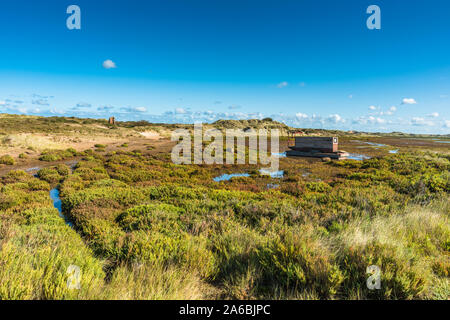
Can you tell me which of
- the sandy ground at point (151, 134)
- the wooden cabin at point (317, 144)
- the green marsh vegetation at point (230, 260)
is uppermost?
the sandy ground at point (151, 134)

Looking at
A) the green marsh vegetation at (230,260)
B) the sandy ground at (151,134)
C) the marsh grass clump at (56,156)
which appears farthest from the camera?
the sandy ground at (151,134)

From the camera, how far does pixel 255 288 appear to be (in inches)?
126

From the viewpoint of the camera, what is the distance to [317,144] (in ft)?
97.7

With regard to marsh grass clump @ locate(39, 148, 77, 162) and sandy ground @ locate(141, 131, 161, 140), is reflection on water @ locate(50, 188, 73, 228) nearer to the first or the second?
marsh grass clump @ locate(39, 148, 77, 162)

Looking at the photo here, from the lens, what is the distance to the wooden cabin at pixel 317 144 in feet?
93.5

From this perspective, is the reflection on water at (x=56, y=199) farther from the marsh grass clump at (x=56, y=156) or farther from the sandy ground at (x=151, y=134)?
the sandy ground at (x=151, y=134)

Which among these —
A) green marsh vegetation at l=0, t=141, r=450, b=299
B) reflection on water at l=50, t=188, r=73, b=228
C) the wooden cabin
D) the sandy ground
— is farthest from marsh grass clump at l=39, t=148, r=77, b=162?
the sandy ground

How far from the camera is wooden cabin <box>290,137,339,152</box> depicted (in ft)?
93.5

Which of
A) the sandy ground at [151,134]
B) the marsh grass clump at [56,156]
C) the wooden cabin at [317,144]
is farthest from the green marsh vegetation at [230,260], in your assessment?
the sandy ground at [151,134]

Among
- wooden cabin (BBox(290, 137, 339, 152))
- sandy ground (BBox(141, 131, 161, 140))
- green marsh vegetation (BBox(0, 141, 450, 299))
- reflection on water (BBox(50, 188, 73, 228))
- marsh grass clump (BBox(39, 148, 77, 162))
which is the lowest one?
reflection on water (BBox(50, 188, 73, 228))

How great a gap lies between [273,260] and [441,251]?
377cm
